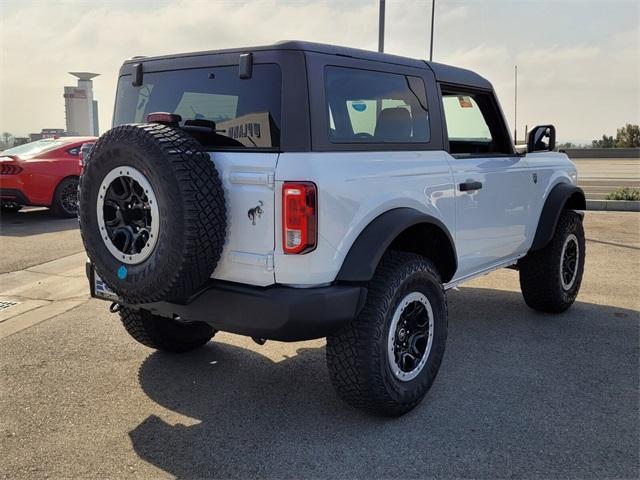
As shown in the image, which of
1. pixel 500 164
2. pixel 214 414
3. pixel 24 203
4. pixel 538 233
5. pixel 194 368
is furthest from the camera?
pixel 24 203

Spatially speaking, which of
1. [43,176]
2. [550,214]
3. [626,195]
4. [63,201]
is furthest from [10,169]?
[626,195]

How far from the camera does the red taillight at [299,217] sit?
2729 mm

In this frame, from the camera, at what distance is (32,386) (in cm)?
370

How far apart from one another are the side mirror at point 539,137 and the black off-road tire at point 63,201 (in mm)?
8086

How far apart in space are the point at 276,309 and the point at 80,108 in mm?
32516

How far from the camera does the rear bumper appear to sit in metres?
2.78

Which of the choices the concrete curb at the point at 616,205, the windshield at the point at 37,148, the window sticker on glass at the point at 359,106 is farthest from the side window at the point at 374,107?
the concrete curb at the point at 616,205

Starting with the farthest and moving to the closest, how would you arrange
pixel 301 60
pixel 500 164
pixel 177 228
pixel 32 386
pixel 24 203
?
pixel 24 203 < pixel 500 164 < pixel 32 386 < pixel 301 60 < pixel 177 228

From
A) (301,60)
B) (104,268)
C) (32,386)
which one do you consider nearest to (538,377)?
(301,60)

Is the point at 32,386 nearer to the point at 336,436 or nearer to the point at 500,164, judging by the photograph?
the point at 336,436

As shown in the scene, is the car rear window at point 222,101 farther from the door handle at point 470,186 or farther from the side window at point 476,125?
the side window at point 476,125

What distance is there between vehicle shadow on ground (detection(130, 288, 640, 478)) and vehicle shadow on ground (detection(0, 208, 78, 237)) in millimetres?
6014

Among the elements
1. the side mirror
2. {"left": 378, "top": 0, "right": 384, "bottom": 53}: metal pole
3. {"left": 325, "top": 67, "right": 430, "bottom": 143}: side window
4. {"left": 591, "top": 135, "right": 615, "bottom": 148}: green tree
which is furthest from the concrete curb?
{"left": 591, "top": 135, "right": 615, "bottom": 148}: green tree

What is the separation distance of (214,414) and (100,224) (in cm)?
120
